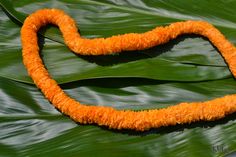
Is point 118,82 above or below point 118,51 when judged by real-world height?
below

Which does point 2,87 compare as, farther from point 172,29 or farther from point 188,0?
point 188,0

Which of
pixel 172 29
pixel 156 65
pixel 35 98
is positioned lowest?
pixel 35 98

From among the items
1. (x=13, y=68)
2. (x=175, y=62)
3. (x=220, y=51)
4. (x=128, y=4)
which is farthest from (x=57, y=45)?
(x=220, y=51)
